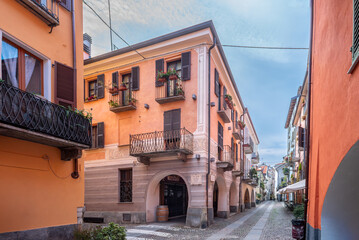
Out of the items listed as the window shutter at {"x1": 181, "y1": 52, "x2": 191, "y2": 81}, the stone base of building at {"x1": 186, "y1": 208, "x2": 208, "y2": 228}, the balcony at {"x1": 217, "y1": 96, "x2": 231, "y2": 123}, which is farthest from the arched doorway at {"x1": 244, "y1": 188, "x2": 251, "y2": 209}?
the window shutter at {"x1": 181, "y1": 52, "x2": 191, "y2": 81}

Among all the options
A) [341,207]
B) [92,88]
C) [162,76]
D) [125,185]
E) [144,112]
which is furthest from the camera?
[92,88]

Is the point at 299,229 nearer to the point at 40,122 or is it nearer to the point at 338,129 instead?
the point at 338,129

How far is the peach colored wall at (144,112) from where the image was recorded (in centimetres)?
1436

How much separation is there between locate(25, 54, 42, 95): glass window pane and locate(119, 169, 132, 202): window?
30.0ft

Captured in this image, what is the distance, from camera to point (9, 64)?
6.56m

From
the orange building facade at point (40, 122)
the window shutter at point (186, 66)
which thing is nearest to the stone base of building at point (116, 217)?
the orange building facade at point (40, 122)

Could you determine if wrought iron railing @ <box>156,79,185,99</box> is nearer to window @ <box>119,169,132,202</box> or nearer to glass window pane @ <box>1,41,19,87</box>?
window @ <box>119,169,132,202</box>

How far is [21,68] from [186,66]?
8910 millimetres

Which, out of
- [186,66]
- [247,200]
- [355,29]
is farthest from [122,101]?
[247,200]

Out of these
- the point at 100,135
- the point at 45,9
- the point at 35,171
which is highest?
the point at 45,9

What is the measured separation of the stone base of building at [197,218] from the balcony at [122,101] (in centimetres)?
648

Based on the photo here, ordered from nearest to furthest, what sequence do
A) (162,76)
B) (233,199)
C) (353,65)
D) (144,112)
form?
(353,65), (162,76), (144,112), (233,199)

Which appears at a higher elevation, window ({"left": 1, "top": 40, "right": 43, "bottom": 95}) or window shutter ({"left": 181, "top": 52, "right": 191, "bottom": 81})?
window shutter ({"left": 181, "top": 52, "right": 191, "bottom": 81})

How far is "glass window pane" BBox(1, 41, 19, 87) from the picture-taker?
6414 mm
